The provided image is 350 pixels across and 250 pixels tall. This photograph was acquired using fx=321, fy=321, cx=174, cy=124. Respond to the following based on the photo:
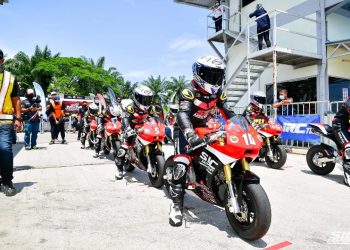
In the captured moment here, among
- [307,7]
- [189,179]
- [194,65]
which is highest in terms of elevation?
[307,7]

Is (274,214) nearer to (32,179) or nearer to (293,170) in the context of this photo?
(293,170)

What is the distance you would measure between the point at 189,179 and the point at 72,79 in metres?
44.4

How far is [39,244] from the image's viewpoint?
3.11 m

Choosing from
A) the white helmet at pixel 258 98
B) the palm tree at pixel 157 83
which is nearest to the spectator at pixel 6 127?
the white helmet at pixel 258 98

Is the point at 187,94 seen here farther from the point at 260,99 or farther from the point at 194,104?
the point at 260,99

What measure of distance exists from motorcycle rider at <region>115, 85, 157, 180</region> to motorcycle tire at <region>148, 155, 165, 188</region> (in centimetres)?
90

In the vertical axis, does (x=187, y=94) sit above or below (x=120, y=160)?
above

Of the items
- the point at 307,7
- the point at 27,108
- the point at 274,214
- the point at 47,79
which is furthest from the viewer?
the point at 47,79

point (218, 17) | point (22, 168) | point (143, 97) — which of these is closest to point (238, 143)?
point (143, 97)

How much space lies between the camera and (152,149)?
5.62 m

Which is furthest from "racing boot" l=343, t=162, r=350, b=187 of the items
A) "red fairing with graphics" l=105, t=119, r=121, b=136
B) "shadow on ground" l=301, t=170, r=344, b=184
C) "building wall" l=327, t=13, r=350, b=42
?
"building wall" l=327, t=13, r=350, b=42

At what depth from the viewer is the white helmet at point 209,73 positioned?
12.1 ft

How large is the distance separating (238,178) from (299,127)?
7790mm

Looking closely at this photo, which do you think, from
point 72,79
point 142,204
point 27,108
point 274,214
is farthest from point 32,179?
point 72,79
